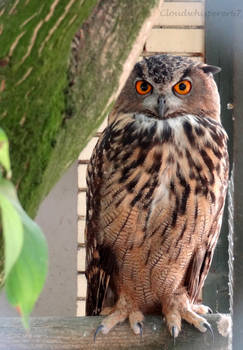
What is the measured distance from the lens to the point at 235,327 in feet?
7.97

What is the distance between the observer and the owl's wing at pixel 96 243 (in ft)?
5.41

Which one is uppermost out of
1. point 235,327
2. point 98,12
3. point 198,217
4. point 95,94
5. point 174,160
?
point 98,12

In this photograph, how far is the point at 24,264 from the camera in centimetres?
38

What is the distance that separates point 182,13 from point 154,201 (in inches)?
52.2

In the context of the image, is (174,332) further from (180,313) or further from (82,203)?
(82,203)

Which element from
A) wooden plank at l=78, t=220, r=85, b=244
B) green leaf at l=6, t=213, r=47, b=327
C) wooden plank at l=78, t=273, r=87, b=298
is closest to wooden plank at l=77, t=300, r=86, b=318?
wooden plank at l=78, t=273, r=87, b=298

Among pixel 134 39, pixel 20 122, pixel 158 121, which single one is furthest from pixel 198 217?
pixel 20 122

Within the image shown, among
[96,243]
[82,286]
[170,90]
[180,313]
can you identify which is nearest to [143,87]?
[170,90]

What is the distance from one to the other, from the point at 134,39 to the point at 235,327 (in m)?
1.74

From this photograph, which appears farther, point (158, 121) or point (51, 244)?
point (51, 244)

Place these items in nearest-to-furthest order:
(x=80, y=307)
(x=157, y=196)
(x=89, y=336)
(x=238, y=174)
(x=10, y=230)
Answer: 1. (x=10, y=230)
2. (x=89, y=336)
3. (x=157, y=196)
4. (x=238, y=174)
5. (x=80, y=307)

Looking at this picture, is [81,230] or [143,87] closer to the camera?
[143,87]

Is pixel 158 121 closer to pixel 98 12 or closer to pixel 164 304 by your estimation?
→ pixel 164 304

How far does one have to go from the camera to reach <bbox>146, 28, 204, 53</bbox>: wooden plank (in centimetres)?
267
